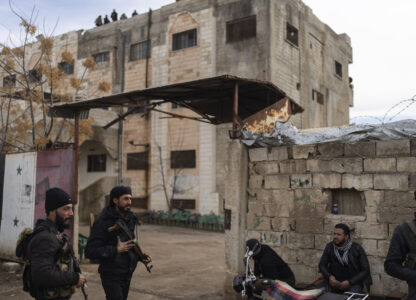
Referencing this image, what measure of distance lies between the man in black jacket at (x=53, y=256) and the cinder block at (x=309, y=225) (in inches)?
140

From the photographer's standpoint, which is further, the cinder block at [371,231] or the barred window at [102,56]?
the barred window at [102,56]

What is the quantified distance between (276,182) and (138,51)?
17767mm

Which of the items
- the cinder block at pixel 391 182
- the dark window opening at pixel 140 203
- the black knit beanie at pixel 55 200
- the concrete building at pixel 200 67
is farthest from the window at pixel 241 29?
the black knit beanie at pixel 55 200

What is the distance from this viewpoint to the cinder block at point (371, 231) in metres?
5.25

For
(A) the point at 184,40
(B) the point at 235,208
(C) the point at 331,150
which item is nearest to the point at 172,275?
(B) the point at 235,208

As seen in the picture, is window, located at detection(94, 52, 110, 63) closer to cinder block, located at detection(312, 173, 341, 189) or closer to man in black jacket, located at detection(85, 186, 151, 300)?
cinder block, located at detection(312, 173, 341, 189)

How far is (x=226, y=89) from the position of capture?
773cm

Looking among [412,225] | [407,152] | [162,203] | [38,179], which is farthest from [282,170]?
[162,203]

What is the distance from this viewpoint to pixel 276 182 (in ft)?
20.5

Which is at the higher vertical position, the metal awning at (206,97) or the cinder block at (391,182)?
the metal awning at (206,97)

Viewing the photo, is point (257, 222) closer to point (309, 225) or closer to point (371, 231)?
point (309, 225)

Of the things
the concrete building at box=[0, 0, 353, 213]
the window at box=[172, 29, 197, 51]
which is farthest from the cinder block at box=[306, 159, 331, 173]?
the window at box=[172, 29, 197, 51]

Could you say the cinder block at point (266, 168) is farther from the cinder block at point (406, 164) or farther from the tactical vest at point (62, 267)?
the tactical vest at point (62, 267)

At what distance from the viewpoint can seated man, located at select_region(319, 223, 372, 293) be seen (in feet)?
16.3
